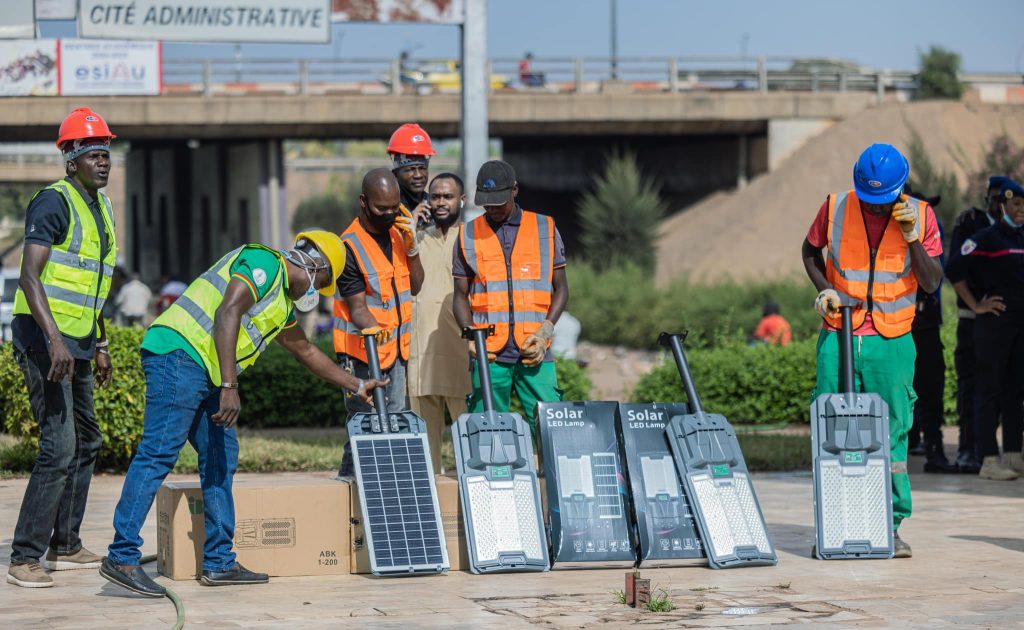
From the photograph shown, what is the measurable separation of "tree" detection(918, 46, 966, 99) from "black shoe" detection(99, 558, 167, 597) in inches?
1737

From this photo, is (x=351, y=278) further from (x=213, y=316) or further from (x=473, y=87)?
(x=473, y=87)

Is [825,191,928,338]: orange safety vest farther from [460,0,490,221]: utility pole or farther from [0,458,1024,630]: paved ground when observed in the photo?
[460,0,490,221]: utility pole

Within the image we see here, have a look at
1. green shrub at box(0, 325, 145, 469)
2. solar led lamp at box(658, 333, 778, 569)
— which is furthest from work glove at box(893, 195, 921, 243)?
green shrub at box(0, 325, 145, 469)

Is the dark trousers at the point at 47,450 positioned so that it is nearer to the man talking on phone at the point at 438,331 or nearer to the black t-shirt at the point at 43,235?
the black t-shirt at the point at 43,235

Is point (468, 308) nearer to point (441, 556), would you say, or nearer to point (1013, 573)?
point (441, 556)

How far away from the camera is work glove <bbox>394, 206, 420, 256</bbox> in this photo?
8.27 m

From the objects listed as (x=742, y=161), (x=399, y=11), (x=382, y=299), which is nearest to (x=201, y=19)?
(x=399, y=11)

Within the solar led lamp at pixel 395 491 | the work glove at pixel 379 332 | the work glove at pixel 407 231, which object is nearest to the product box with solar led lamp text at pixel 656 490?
the solar led lamp at pixel 395 491

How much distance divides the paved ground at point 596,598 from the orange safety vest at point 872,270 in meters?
1.25

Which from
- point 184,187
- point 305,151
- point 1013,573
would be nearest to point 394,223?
point 1013,573

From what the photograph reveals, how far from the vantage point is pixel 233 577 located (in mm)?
7148

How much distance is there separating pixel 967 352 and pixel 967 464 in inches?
33.7

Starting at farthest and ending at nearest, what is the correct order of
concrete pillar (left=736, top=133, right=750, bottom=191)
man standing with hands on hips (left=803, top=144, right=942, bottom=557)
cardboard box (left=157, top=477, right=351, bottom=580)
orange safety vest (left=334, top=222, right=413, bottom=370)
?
concrete pillar (left=736, top=133, right=750, bottom=191), orange safety vest (left=334, top=222, right=413, bottom=370), man standing with hands on hips (left=803, top=144, right=942, bottom=557), cardboard box (left=157, top=477, right=351, bottom=580)

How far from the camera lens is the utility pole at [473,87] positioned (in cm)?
1352
